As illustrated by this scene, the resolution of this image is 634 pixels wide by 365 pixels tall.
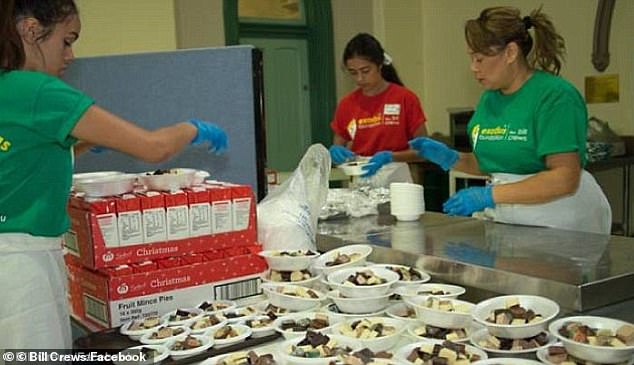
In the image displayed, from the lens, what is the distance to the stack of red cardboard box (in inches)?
49.2

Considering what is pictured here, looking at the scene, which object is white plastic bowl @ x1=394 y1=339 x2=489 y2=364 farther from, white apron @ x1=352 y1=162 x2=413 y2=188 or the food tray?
white apron @ x1=352 y1=162 x2=413 y2=188

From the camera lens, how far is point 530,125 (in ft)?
6.06

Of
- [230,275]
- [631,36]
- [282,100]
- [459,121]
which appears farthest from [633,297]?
[282,100]

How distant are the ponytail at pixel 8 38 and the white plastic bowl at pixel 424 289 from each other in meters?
0.84

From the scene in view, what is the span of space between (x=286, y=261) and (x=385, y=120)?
1897 millimetres

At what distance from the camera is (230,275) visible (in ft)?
4.53

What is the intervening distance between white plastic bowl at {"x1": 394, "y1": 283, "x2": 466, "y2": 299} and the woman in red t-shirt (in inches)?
68.0

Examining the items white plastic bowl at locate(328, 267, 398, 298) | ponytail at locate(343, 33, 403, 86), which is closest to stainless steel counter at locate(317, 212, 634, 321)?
white plastic bowl at locate(328, 267, 398, 298)

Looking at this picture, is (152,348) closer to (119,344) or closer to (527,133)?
(119,344)

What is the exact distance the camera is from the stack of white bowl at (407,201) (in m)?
1.96

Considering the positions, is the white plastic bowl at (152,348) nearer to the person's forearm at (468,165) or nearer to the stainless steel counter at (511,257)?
the stainless steel counter at (511,257)

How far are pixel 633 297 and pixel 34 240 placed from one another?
1.15m

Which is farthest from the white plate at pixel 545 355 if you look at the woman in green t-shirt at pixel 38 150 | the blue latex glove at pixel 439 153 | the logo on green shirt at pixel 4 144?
the blue latex glove at pixel 439 153

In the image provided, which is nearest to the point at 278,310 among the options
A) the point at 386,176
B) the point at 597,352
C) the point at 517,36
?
the point at 597,352
